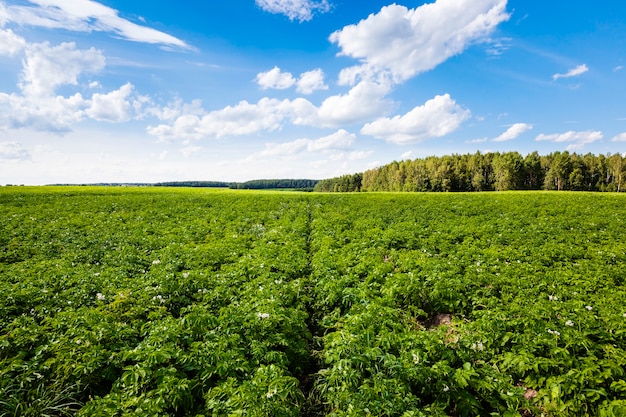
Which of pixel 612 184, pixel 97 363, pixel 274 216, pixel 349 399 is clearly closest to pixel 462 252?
pixel 349 399

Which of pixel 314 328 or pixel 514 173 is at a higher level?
pixel 514 173

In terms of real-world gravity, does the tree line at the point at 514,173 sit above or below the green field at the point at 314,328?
above

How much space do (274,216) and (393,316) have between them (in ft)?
58.8

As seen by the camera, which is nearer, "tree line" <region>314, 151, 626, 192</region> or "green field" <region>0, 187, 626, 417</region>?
"green field" <region>0, 187, 626, 417</region>

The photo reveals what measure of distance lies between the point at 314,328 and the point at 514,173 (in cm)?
10522

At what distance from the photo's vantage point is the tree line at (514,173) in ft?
299

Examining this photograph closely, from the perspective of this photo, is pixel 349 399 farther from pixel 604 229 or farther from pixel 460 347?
pixel 604 229

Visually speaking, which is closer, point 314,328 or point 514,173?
point 314,328

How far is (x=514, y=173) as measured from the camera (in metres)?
91.0

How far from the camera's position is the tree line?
91.1 metres

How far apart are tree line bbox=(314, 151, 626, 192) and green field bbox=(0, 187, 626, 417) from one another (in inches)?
3633

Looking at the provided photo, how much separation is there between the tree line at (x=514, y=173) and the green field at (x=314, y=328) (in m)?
92.3

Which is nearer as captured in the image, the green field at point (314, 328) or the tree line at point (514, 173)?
the green field at point (314, 328)

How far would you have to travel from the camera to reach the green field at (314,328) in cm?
487
